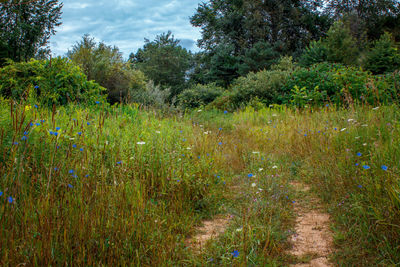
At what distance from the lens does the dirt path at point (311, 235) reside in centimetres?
221

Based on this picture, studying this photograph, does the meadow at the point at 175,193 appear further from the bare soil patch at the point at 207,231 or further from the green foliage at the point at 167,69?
the green foliage at the point at 167,69

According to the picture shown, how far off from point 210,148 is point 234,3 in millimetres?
23734

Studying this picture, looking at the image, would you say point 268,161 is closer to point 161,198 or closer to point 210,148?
point 210,148

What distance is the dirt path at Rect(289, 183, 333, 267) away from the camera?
2.21 m

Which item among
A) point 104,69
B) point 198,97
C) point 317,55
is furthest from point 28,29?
point 317,55

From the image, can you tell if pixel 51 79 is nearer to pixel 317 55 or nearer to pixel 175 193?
pixel 175 193

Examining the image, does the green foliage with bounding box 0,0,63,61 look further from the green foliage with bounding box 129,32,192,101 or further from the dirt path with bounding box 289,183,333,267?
the dirt path with bounding box 289,183,333,267

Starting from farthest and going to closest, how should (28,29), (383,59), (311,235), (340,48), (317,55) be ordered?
(28,29) → (317,55) → (340,48) → (383,59) → (311,235)

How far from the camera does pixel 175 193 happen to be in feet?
10.1

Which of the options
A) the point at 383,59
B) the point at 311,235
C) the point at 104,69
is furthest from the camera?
the point at 383,59

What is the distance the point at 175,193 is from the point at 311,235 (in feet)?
4.78

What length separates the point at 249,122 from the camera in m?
7.07

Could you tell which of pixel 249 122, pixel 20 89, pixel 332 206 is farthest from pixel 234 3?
pixel 332 206

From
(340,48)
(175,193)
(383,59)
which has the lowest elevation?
(175,193)
